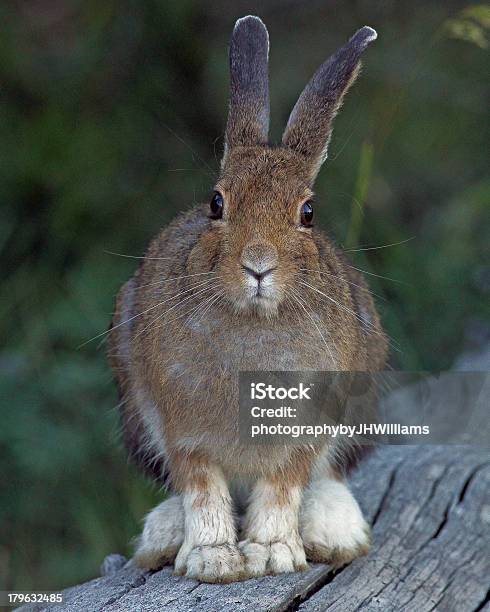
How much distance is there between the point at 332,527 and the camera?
11.4 feet

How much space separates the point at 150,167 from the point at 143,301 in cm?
234

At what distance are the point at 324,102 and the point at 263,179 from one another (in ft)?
1.27

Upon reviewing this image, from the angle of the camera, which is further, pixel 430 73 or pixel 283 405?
pixel 430 73

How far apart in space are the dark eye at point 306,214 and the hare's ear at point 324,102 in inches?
6.6

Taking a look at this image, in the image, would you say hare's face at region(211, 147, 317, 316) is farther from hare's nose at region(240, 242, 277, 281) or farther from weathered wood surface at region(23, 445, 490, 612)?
weathered wood surface at region(23, 445, 490, 612)

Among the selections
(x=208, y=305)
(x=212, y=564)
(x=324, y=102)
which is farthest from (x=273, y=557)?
(x=324, y=102)

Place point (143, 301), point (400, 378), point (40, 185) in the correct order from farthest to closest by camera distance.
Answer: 1. point (40, 185)
2. point (400, 378)
3. point (143, 301)

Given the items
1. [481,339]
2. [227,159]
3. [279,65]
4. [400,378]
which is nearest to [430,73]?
[279,65]

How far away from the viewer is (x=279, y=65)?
602cm

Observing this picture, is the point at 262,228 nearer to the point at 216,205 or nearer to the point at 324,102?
the point at 216,205

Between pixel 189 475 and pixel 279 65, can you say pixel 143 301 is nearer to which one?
pixel 189 475

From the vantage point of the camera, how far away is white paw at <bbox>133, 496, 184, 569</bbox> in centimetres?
343

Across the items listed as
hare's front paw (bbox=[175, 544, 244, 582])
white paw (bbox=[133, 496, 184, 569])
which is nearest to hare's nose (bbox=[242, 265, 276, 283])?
hare's front paw (bbox=[175, 544, 244, 582])

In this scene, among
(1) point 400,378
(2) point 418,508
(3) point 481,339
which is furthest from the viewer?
(3) point 481,339
